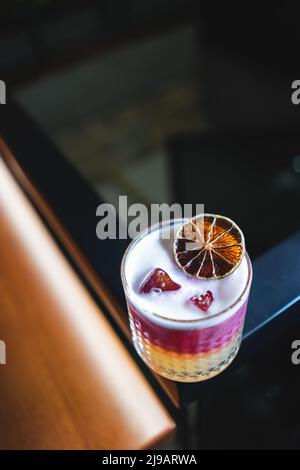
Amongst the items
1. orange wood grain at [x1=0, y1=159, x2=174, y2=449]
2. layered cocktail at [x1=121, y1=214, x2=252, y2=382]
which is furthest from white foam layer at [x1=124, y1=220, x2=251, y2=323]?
orange wood grain at [x1=0, y1=159, x2=174, y2=449]

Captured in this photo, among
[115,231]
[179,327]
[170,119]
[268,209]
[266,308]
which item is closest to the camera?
[179,327]

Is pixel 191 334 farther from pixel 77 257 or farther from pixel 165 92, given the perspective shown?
pixel 165 92

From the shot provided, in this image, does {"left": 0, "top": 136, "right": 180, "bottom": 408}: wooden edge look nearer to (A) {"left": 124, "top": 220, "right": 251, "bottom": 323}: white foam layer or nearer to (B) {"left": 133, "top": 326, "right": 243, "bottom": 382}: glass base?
(B) {"left": 133, "top": 326, "right": 243, "bottom": 382}: glass base

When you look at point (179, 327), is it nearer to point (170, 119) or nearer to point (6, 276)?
point (6, 276)

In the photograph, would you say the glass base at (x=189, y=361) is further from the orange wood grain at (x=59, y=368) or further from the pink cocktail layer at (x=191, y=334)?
the orange wood grain at (x=59, y=368)

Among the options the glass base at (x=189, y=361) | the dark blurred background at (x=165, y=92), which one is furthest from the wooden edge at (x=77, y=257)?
the dark blurred background at (x=165, y=92)

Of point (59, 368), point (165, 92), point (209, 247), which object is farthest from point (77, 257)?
point (165, 92)

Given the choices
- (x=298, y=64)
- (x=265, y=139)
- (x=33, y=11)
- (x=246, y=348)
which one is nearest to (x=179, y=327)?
(x=246, y=348)
